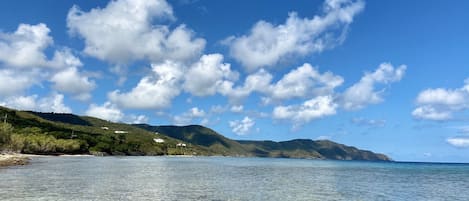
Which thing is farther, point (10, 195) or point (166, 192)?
point (166, 192)

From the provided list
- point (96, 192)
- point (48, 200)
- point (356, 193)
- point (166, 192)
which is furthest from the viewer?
point (356, 193)

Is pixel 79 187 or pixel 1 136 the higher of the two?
pixel 1 136

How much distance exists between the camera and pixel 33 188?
169 feet

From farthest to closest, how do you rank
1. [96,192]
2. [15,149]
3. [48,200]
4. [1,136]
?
[15,149] < [1,136] < [96,192] < [48,200]

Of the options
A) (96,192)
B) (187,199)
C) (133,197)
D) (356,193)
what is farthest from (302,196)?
(96,192)

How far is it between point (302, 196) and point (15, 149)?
166036mm

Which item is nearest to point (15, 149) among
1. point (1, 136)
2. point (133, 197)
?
point (1, 136)

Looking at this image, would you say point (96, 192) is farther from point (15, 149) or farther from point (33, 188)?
point (15, 149)

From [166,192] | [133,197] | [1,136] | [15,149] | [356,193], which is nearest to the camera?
[133,197]

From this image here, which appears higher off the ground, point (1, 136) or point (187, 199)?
point (1, 136)

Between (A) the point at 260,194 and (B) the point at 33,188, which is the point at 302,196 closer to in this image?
(A) the point at 260,194

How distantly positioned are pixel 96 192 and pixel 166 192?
26.5 ft

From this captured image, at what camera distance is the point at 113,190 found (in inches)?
2058

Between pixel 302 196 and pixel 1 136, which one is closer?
pixel 302 196
